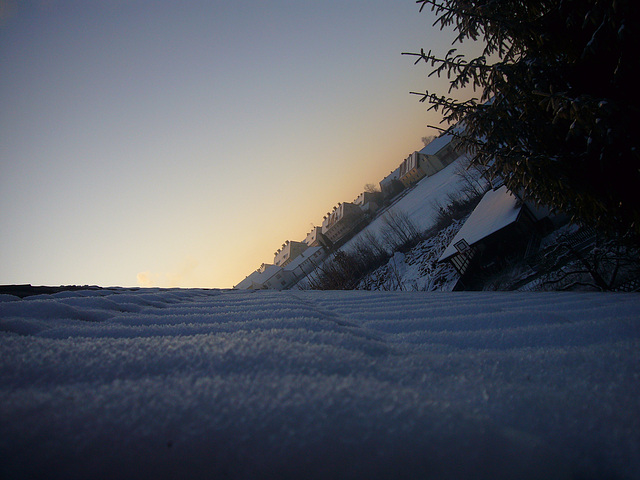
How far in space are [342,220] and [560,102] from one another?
46875 mm

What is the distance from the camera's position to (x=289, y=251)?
5716 cm

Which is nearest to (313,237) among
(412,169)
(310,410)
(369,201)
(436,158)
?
(369,201)

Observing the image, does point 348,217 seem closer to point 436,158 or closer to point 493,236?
point 436,158

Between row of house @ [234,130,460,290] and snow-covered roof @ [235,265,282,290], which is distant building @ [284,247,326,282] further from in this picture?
snow-covered roof @ [235,265,282,290]

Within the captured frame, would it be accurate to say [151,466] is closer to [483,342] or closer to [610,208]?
[483,342]

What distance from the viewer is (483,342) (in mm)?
1035

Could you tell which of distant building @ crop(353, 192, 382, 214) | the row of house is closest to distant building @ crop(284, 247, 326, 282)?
the row of house

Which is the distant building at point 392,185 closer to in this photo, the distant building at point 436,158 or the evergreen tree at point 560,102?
the distant building at point 436,158

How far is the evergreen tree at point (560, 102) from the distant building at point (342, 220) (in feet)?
145

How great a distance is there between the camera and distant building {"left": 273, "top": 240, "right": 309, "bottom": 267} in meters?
57.1

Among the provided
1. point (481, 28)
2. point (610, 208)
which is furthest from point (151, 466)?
point (481, 28)

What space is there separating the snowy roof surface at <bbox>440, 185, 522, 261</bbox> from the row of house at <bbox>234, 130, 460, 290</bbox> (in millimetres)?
27802

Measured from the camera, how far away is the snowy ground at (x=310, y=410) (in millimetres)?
344

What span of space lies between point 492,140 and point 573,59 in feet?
3.39
